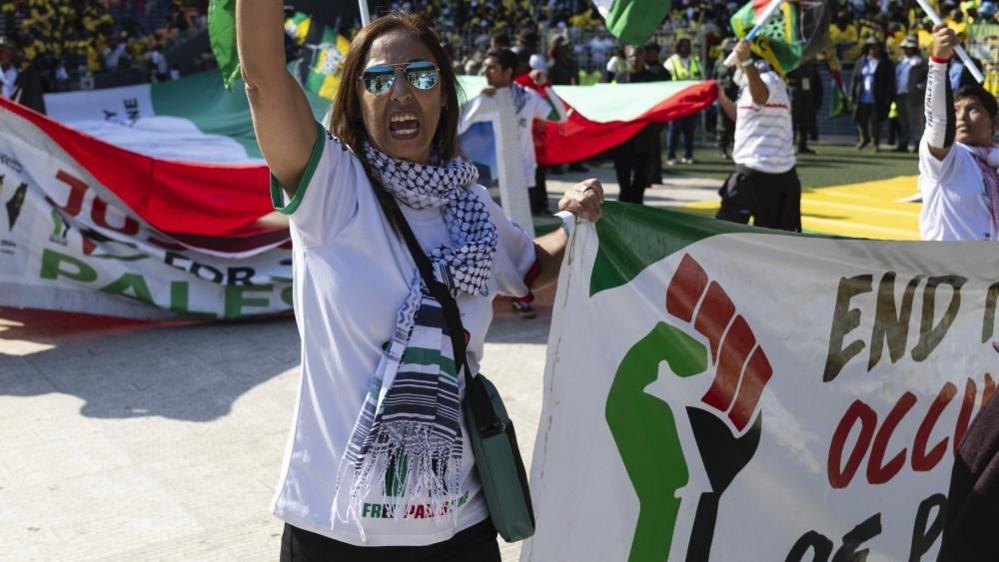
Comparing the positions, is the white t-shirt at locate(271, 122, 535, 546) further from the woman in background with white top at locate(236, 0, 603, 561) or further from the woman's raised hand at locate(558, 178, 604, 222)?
the woman's raised hand at locate(558, 178, 604, 222)

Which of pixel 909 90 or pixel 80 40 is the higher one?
pixel 80 40

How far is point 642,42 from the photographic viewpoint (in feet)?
13.1

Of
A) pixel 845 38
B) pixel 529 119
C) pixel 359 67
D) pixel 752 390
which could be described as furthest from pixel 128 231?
pixel 845 38

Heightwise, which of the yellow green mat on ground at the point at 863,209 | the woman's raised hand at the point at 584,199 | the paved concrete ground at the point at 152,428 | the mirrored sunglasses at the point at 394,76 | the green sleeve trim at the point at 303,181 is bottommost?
the paved concrete ground at the point at 152,428

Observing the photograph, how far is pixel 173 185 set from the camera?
24.4 ft

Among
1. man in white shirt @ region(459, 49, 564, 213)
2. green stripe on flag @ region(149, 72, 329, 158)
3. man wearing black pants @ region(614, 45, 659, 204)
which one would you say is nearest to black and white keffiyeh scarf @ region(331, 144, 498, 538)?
man in white shirt @ region(459, 49, 564, 213)

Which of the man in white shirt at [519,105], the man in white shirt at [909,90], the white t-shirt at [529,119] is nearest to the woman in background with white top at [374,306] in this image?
the man in white shirt at [519,105]

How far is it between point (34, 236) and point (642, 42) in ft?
14.8

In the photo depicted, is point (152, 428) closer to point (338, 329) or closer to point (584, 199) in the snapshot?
point (584, 199)

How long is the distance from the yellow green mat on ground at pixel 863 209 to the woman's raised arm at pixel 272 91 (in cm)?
908

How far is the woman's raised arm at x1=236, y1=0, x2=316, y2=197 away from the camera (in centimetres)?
215

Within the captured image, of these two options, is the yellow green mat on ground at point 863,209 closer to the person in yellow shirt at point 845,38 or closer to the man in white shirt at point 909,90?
the man in white shirt at point 909,90

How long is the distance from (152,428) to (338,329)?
11.4ft

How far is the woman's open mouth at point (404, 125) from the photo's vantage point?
2424 mm
